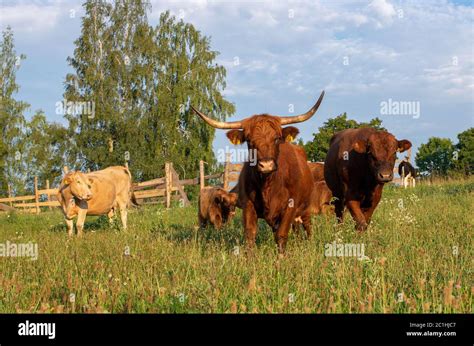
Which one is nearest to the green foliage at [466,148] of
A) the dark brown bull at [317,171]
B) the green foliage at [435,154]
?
the green foliage at [435,154]

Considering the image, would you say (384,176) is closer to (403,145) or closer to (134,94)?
(403,145)

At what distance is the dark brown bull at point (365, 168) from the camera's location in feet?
25.3

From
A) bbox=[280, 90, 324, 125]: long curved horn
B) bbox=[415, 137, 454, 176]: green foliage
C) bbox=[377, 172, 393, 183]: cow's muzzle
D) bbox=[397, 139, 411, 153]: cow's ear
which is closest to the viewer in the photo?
bbox=[280, 90, 324, 125]: long curved horn

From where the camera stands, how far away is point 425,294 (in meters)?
4.06

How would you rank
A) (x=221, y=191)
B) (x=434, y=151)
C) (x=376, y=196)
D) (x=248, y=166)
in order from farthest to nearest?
1. (x=434, y=151)
2. (x=221, y=191)
3. (x=376, y=196)
4. (x=248, y=166)

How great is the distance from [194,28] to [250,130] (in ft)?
119

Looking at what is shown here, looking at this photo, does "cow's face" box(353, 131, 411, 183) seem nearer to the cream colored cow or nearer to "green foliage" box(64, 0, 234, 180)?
the cream colored cow

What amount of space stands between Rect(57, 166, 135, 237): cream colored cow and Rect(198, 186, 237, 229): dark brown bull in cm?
193

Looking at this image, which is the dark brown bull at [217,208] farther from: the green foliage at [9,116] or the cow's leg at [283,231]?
the green foliage at [9,116]

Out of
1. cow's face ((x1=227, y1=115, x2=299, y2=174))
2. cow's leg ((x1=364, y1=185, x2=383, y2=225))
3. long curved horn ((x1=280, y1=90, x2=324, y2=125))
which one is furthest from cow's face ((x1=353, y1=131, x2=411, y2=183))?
cow's face ((x1=227, y1=115, x2=299, y2=174))

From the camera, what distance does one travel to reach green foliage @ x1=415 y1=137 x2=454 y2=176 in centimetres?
6541

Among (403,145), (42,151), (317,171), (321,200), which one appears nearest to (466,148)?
(42,151)

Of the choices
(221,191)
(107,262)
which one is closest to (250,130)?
(107,262)
